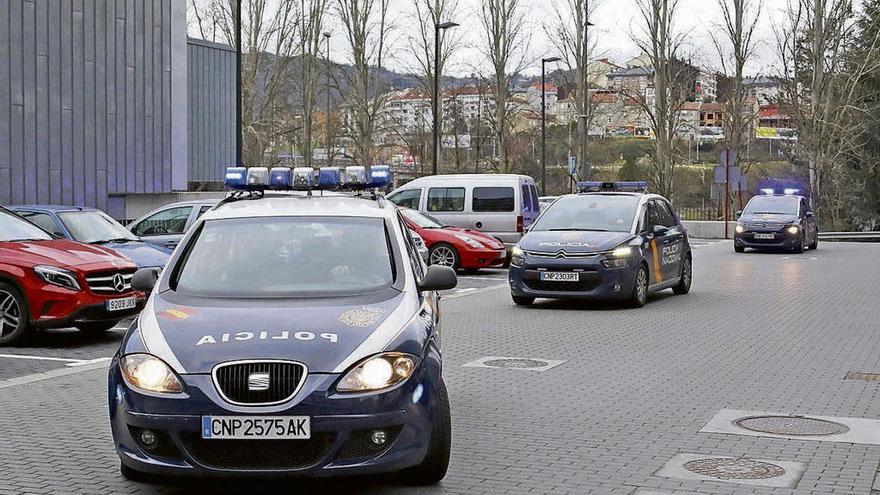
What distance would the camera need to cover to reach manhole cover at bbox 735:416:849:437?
8.09m

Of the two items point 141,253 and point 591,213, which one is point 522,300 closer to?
point 591,213

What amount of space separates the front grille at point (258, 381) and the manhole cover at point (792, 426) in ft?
11.9

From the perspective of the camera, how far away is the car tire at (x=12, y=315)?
41.4 ft

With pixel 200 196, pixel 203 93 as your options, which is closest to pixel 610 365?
pixel 200 196

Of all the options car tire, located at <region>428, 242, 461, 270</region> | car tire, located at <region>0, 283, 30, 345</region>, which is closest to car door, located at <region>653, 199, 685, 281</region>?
car tire, located at <region>428, 242, 461, 270</region>

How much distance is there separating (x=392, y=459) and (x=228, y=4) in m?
55.1

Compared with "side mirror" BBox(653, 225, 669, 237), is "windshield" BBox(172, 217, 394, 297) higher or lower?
higher

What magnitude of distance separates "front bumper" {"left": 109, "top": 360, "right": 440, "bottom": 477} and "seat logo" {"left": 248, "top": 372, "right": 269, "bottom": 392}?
0.10 metres

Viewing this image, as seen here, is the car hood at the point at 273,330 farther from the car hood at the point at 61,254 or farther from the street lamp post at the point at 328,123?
the street lamp post at the point at 328,123

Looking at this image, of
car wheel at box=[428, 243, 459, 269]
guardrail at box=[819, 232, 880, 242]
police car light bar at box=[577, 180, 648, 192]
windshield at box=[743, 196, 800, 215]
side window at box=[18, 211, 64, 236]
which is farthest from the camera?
guardrail at box=[819, 232, 880, 242]

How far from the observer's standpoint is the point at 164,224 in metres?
19.0

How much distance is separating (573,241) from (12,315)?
24.1 feet

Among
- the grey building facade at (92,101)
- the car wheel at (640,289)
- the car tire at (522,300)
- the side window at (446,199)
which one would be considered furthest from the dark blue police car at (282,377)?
the grey building facade at (92,101)

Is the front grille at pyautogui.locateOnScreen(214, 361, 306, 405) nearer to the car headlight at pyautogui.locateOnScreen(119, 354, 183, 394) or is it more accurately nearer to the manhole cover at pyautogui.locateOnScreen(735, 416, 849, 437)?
the car headlight at pyautogui.locateOnScreen(119, 354, 183, 394)
